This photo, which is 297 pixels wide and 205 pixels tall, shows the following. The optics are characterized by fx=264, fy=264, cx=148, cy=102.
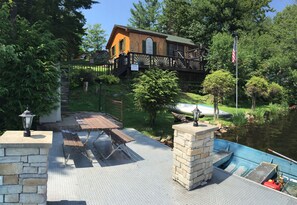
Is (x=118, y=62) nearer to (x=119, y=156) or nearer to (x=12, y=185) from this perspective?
(x=119, y=156)

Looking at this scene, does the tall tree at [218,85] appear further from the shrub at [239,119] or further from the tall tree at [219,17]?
the tall tree at [219,17]

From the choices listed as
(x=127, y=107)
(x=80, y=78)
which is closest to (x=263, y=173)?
(x=127, y=107)

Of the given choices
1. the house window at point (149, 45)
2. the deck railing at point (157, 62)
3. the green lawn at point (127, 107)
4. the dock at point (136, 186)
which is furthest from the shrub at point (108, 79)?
the dock at point (136, 186)

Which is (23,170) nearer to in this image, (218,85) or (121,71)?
(218,85)

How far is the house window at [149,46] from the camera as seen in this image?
71.9 ft

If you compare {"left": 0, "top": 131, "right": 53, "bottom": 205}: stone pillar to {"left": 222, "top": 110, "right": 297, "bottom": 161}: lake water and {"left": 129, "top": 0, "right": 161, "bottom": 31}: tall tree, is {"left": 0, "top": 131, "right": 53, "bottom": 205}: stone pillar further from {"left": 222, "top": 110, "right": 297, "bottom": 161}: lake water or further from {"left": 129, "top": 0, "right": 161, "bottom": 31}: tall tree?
{"left": 129, "top": 0, "right": 161, "bottom": 31}: tall tree

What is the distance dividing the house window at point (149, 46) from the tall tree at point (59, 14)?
6775 millimetres

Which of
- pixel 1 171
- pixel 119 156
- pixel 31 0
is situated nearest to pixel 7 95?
pixel 119 156

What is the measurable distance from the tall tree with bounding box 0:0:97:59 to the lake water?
8.89 m

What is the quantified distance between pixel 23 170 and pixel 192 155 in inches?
104

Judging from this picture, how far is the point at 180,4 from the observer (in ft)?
100

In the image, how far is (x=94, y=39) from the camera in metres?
42.4

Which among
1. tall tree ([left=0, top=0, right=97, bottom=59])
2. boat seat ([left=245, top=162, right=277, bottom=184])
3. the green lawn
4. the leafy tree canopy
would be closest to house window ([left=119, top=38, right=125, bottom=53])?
the green lawn

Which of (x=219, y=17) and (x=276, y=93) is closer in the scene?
(x=276, y=93)
